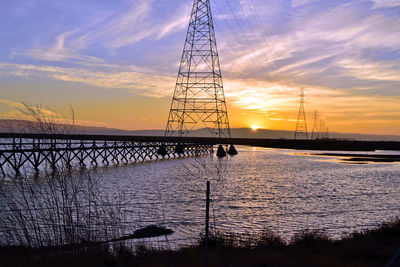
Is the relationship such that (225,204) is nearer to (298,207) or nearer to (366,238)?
(298,207)

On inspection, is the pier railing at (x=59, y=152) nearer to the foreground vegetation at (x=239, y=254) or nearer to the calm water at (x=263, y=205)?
the foreground vegetation at (x=239, y=254)

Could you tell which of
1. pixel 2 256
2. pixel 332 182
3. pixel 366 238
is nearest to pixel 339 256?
pixel 366 238

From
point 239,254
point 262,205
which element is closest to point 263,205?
point 262,205

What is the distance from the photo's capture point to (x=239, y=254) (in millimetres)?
7305

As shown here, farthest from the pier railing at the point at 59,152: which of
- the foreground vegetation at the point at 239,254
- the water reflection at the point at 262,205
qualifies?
the water reflection at the point at 262,205

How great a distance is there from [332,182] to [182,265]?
24017mm

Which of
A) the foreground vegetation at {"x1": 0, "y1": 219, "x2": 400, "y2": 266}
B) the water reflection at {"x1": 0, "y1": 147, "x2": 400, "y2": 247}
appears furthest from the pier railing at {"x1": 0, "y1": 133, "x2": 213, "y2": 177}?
the water reflection at {"x1": 0, "y1": 147, "x2": 400, "y2": 247}

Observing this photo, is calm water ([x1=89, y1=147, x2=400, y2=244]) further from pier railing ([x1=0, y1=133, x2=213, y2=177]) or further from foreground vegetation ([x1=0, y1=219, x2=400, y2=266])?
pier railing ([x1=0, y1=133, x2=213, y2=177])

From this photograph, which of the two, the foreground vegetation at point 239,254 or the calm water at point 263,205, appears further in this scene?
the calm water at point 263,205

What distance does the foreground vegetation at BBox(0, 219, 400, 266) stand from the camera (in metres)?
6.17

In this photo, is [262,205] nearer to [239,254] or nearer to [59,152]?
[239,254]

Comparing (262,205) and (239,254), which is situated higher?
(239,254)

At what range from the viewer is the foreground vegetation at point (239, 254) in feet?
20.2

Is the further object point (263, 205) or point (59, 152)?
point (263, 205)
